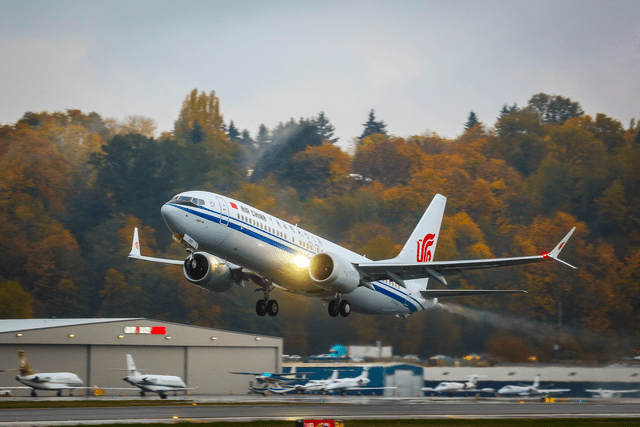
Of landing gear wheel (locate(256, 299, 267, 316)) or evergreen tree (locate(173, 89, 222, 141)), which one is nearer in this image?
landing gear wheel (locate(256, 299, 267, 316))

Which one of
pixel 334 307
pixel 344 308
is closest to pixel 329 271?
pixel 334 307

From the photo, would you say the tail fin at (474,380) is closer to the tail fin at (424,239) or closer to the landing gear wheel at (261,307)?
the tail fin at (424,239)

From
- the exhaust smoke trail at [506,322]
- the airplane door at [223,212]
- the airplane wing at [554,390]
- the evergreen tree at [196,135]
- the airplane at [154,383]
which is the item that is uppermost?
the evergreen tree at [196,135]

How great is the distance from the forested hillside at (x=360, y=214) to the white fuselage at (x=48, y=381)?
21.9m

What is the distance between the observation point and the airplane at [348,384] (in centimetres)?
6950

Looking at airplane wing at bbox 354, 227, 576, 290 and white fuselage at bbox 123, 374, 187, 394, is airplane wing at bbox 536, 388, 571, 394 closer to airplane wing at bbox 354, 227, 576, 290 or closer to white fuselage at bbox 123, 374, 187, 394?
airplane wing at bbox 354, 227, 576, 290

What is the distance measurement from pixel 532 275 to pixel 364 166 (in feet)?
225

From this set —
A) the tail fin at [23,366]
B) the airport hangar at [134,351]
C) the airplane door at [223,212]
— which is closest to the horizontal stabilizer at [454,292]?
the airplane door at [223,212]

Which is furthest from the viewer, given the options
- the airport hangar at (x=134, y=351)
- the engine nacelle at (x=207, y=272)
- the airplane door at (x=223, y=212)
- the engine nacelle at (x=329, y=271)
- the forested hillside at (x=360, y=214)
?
the forested hillside at (x=360, y=214)

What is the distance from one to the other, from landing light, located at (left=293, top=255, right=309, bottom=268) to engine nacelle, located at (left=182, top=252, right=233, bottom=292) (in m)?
3.85

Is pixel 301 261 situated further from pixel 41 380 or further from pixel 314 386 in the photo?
pixel 314 386

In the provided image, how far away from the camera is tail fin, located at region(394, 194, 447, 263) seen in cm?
5436

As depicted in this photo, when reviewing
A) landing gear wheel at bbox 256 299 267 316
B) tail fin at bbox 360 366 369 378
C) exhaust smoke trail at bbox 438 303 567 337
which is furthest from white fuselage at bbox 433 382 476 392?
landing gear wheel at bbox 256 299 267 316

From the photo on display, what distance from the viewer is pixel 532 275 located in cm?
9519
